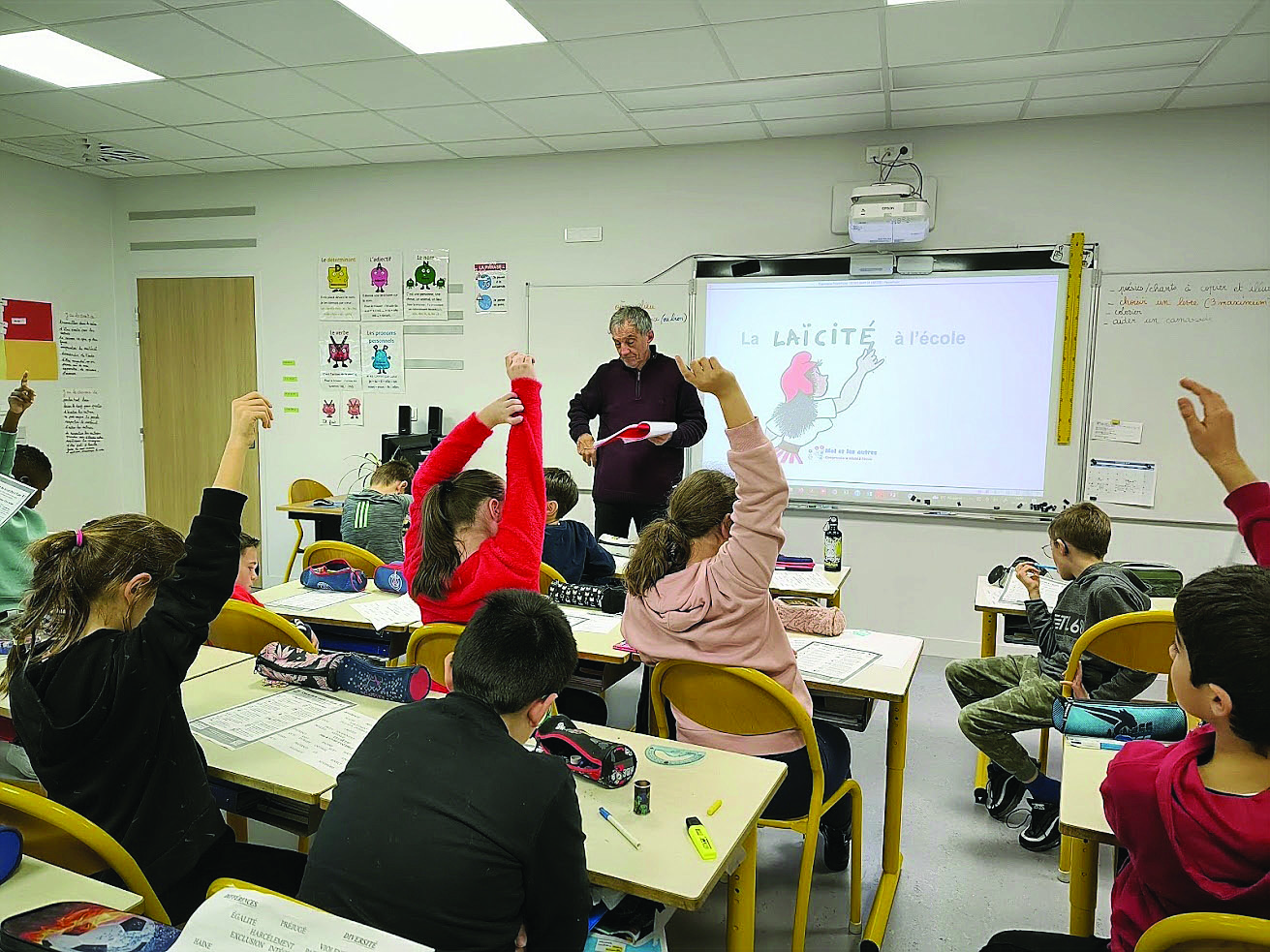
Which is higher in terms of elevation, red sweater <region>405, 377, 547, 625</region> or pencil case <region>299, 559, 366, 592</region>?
red sweater <region>405, 377, 547, 625</region>

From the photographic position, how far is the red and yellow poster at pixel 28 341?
5754mm

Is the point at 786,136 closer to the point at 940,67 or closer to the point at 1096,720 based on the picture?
the point at 940,67

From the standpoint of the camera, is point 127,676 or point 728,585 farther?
point 728,585

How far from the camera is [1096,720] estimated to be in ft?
5.90

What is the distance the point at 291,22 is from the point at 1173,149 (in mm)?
4130

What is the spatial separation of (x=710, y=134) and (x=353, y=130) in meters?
2.04

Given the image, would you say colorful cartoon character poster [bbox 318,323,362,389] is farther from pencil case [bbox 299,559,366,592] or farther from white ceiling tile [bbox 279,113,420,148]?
pencil case [bbox 299,559,366,592]

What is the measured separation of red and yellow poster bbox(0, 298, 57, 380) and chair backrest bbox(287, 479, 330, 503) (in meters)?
1.98

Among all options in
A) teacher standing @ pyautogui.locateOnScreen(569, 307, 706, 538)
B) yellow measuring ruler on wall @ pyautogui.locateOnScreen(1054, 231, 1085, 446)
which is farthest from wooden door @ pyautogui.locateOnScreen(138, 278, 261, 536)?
yellow measuring ruler on wall @ pyautogui.locateOnScreen(1054, 231, 1085, 446)

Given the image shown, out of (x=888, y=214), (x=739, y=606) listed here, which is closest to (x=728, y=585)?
(x=739, y=606)

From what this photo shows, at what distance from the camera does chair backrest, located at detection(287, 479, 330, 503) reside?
566cm

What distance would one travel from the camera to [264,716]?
A: 192 cm

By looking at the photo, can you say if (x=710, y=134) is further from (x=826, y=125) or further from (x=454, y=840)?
(x=454, y=840)

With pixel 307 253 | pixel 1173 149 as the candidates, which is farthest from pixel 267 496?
pixel 1173 149
